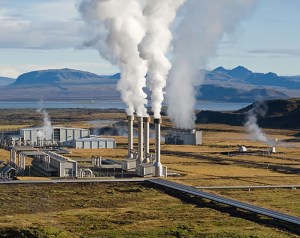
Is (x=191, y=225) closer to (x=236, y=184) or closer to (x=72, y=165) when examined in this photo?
(x=236, y=184)

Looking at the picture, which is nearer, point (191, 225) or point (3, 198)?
point (191, 225)

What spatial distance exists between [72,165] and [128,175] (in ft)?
24.8

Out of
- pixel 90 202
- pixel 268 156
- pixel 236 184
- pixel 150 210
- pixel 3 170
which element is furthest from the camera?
pixel 268 156

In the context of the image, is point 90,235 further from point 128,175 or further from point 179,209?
point 128,175

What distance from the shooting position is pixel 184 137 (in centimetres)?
14450

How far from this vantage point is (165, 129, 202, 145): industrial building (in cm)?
14271

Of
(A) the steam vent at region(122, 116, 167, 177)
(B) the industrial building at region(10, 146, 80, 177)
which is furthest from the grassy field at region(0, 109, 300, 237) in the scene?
(B) the industrial building at region(10, 146, 80, 177)

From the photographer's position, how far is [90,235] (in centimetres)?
4778

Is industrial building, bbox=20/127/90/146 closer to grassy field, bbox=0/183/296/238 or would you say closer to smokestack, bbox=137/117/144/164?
smokestack, bbox=137/117/144/164

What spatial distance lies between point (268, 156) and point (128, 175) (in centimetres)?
3633

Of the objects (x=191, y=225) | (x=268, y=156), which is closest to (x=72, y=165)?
(x=191, y=225)

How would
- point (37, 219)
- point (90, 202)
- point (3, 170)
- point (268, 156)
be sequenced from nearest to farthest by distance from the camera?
1. point (37, 219)
2. point (90, 202)
3. point (3, 170)
4. point (268, 156)

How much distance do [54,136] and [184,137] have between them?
2460 centimetres

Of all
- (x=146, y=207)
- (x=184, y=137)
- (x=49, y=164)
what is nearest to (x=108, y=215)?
(x=146, y=207)
